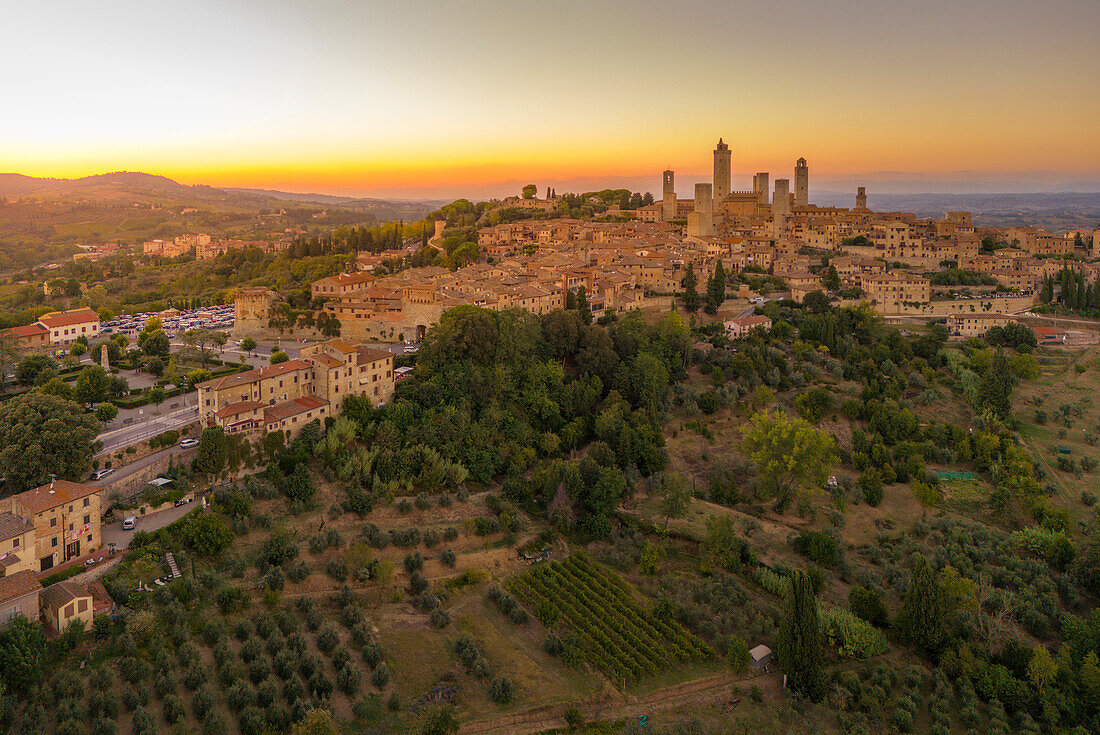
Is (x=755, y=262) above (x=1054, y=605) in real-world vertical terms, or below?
above

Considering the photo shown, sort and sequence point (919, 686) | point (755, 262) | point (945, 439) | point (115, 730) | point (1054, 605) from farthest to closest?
point (755, 262), point (945, 439), point (1054, 605), point (919, 686), point (115, 730)

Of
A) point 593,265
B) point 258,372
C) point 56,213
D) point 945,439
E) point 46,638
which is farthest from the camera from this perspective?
point 56,213

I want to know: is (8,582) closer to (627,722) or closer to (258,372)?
(258,372)

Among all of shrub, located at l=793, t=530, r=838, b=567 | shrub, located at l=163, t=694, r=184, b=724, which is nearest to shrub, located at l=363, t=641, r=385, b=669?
shrub, located at l=163, t=694, r=184, b=724

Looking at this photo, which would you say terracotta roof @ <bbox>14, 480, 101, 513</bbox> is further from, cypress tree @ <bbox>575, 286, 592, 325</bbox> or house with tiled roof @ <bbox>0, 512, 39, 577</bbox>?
cypress tree @ <bbox>575, 286, 592, 325</bbox>

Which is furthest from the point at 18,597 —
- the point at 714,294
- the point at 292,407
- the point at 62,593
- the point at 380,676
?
the point at 714,294

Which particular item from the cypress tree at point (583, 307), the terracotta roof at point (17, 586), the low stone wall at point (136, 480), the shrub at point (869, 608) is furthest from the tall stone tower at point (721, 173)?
the terracotta roof at point (17, 586)

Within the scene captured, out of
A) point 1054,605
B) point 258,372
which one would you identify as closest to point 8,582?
point 258,372
